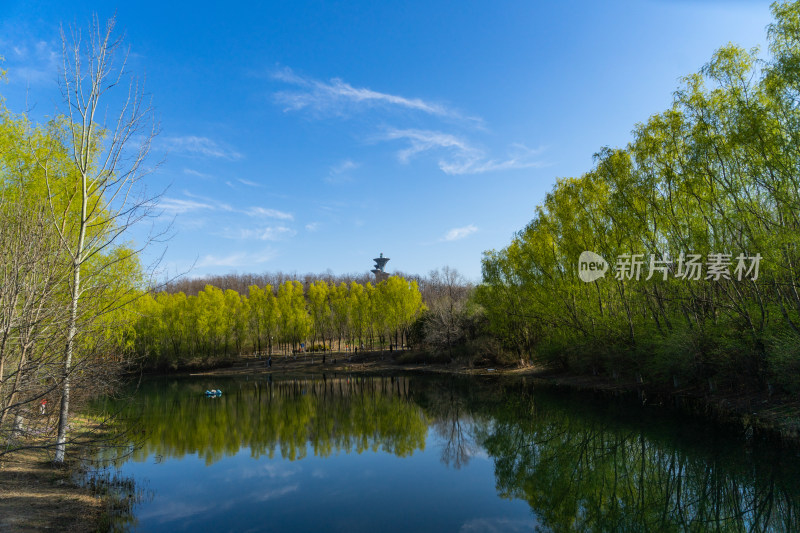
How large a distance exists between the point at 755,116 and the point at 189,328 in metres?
56.0

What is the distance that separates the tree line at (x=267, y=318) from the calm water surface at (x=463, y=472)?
30598 millimetres

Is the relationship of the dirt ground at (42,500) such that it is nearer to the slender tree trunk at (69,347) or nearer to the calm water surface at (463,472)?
the slender tree trunk at (69,347)

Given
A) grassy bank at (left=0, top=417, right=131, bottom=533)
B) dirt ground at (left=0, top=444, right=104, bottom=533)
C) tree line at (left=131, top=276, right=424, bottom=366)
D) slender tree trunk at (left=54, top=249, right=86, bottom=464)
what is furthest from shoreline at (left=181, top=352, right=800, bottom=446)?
dirt ground at (left=0, top=444, right=104, bottom=533)

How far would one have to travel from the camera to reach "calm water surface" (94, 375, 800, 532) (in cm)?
852

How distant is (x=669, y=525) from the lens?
299 inches

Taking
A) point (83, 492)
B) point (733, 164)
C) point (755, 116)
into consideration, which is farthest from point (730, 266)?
point (83, 492)

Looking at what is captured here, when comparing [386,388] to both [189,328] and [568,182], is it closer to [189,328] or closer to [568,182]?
[568,182]

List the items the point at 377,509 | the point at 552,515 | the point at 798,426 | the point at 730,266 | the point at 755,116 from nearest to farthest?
the point at 552,515, the point at 377,509, the point at 798,426, the point at 755,116, the point at 730,266

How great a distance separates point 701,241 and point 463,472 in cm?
1178

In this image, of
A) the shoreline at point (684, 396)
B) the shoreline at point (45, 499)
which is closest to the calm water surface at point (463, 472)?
the shoreline at point (45, 499)

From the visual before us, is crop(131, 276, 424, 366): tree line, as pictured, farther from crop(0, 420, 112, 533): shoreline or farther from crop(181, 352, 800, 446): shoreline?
crop(0, 420, 112, 533): shoreline

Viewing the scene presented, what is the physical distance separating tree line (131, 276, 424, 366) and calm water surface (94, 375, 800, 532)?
3060cm

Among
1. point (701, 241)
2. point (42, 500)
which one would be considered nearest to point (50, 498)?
point (42, 500)

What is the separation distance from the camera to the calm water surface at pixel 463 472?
8523mm
